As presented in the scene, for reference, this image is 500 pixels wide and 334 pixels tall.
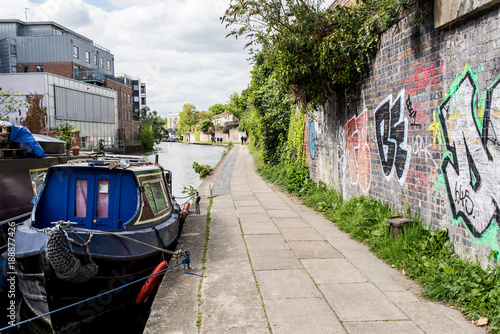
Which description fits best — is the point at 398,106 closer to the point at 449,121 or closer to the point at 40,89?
the point at 449,121

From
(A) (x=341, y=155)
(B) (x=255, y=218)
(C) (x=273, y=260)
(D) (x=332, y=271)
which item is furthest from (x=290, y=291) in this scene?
(A) (x=341, y=155)

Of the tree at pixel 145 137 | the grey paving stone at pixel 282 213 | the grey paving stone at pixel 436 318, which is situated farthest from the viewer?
the tree at pixel 145 137

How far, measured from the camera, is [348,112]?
8.24 meters

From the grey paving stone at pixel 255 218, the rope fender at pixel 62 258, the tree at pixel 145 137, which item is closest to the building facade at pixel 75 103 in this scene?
the tree at pixel 145 137

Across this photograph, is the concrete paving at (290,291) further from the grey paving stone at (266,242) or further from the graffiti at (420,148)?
the graffiti at (420,148)

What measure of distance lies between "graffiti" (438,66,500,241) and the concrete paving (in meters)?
1.06

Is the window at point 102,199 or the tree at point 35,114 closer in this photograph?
the window at point 102,199

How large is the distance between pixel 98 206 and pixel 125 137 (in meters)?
50.1

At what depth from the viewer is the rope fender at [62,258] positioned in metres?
4.31

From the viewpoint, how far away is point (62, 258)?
14.2 ft

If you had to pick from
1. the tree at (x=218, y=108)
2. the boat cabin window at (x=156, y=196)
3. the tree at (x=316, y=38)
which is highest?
the tree at (x=218, y=108)

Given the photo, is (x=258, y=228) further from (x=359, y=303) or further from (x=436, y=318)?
(x=436, y=318)

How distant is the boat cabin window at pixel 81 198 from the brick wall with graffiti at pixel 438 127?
4681 millimetres

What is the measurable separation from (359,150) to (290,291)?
4054mm
